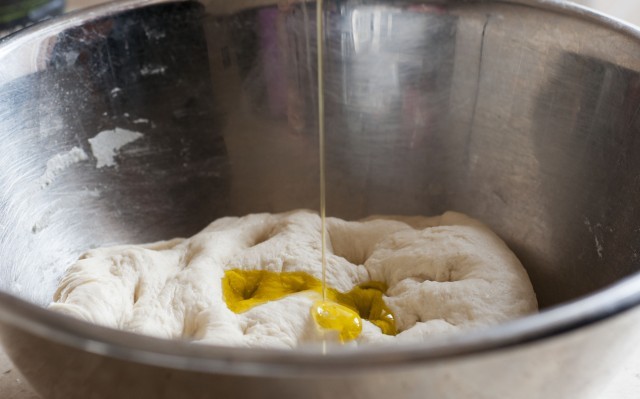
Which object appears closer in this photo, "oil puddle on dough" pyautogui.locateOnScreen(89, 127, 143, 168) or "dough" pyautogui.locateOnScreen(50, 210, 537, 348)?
"dough" pyautogui.locateOnScreen(50, 210, 537, 348)

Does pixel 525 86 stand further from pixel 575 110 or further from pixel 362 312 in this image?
pixel 362 312

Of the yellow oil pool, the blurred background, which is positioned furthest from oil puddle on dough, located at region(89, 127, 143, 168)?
the blurred background

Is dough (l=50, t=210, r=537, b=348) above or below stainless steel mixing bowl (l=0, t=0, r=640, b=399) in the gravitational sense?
below

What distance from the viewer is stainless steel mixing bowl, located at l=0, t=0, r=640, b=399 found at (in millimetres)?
912

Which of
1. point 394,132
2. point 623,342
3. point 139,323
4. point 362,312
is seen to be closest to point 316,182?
point 394,132

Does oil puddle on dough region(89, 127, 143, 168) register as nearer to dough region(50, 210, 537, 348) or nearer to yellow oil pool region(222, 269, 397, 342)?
dough region(50, 210, 537, 348)

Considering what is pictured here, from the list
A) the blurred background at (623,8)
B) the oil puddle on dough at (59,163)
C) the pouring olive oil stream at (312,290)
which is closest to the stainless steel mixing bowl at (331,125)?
the oil puddle on dough at (59,163)

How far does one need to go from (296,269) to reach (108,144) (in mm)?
354

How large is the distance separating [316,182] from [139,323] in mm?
408

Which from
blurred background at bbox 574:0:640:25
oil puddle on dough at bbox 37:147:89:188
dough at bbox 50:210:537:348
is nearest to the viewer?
dough at bbox 50:210:537:348

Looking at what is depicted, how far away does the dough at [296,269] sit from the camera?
0.84 metres

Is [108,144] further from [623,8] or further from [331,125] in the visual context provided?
[623,8]

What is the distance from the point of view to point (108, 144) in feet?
3.44

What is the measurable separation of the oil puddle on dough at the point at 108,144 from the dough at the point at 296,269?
5.5 inches
